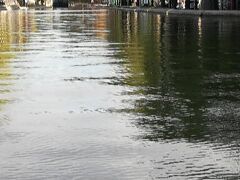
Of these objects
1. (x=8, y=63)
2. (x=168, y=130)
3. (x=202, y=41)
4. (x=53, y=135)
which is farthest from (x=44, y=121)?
(x=202, y=41)

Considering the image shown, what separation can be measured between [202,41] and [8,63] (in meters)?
9.02

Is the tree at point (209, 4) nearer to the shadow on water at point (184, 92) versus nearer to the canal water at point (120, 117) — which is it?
Answer: the shadow on water at point (184, 92)

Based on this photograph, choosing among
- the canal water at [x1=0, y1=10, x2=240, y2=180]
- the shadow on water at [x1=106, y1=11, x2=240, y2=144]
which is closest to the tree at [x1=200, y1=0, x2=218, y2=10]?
the shadow on water at [x1=106, y1=11, x2=240, y2=144]

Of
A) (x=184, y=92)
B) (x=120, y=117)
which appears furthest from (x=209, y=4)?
(x=120, y=117)

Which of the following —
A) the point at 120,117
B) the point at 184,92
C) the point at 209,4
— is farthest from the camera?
the point at 209,4

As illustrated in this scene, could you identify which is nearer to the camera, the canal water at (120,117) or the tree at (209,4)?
the canal water at (120,117)

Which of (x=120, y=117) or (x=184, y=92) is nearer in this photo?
(x=120, y=117)

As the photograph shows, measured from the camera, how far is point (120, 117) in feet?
29.9

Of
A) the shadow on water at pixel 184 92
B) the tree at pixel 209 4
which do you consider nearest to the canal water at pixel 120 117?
the shadow on water at pixel 184 92

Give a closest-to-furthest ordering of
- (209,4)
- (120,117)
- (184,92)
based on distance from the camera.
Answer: (120,117) → (184,92) → (209,4)

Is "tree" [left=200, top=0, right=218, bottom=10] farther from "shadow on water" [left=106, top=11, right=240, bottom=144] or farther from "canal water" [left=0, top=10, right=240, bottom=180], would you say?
"canal water" [left=0, top=10, right=240, bottom=180]

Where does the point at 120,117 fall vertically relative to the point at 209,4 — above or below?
below

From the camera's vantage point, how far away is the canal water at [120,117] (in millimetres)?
6512

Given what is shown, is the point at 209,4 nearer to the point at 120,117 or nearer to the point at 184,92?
the point at 184,92
